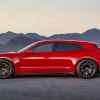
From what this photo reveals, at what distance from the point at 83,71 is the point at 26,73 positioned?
1.88 m

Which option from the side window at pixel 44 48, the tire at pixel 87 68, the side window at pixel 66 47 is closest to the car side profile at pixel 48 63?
the tire at pixel 87 68

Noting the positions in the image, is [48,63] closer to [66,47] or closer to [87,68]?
[66,47]

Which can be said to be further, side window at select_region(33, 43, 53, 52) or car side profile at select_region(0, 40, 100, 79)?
side window at select_region(33, 43, 53, 52)

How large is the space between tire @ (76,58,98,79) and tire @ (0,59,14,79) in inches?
84.9

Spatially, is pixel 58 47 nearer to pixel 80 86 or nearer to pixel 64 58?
pixel 64 58

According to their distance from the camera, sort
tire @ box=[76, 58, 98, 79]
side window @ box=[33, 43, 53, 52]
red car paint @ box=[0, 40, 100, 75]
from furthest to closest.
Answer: side window @ box=[33, 43, 53, 52]
red car paint @ box=[0, 40, 100, 75]
tire @ box=[76, 58, 98, 79]

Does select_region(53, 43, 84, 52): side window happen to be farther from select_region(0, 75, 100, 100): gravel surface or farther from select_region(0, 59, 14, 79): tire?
select_region(0, 59, 14, 79): tire

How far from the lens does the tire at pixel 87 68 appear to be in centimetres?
1473

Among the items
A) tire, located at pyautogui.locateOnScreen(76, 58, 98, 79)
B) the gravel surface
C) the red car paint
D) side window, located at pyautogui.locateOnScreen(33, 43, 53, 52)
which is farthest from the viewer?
side window, located at pyautogui.locateOnScreen(33, 43, 53, 52)

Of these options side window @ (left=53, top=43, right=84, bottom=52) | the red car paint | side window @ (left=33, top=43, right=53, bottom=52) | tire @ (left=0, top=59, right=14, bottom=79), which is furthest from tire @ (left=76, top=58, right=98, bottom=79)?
tire @ (left=0, top=59, right=14, bottom=79)

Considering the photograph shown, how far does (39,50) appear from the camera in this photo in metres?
15.1

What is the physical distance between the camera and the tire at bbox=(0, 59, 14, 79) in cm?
1477

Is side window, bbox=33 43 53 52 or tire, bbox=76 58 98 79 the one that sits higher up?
side window, bbox=33 43 53 52

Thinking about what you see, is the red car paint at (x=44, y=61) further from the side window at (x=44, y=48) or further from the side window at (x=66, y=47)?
the side window at (x=66, y=47)
